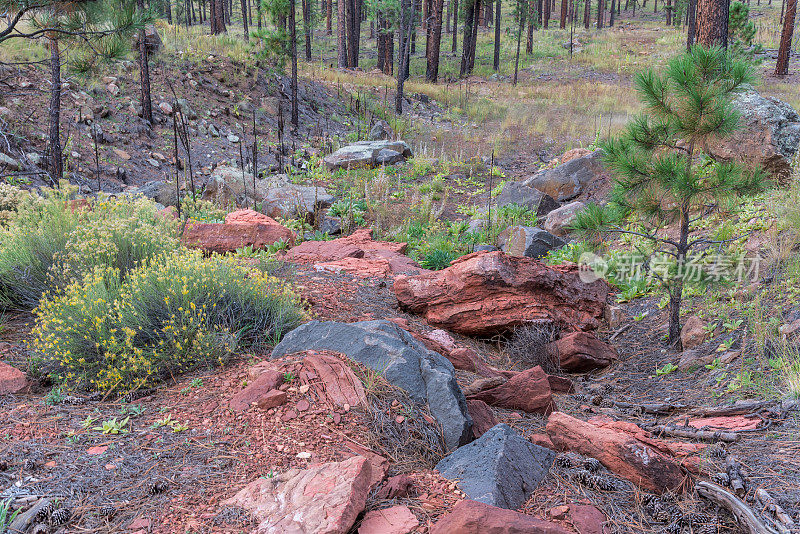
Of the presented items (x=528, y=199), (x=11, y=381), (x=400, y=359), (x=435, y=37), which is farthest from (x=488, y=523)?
(x=435, y=37)

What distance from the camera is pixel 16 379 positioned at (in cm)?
338

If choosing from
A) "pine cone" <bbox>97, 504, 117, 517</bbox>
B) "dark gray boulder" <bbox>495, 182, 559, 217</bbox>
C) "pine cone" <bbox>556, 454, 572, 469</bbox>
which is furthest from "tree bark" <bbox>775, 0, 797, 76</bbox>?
"pine cone" <bbox>97, 504, 117, 517</bbox>

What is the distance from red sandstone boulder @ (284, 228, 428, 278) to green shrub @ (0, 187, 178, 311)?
6.15ft

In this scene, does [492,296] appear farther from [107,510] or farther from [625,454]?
[107,510]

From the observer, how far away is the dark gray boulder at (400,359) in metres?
3.05

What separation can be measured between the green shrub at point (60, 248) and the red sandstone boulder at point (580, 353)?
3.66 meters

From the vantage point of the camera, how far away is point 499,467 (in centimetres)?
251

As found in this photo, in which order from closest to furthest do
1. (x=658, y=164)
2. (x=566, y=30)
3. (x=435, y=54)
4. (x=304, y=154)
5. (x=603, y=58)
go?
(x=658, y=164) < (x=304, y=154) < (x=435, y=54) < (x=603, y=58) < (x=566, y=30)

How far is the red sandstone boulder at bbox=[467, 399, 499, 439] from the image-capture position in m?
3.22

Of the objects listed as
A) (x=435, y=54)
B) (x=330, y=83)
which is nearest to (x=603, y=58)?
(x=435, y=54)

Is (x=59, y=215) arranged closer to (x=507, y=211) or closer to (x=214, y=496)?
(x=214, y=496)

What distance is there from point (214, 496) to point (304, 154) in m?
13.4

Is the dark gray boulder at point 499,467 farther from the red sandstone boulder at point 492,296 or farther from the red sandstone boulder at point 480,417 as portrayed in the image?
the red sandstone boulder at point 492,296

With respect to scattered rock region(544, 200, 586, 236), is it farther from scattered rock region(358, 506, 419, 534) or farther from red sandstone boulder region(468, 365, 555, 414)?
scattered rock region(358, 506, 419, 534)
